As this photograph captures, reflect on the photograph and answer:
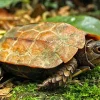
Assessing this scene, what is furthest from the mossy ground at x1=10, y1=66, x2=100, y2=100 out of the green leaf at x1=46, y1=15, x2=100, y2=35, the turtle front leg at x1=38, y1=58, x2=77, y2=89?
the green leaf at x1=46, y1=15, x2=100, y2=35

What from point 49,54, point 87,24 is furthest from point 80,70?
point 87,24

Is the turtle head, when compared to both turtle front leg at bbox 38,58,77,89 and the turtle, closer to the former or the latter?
the turtle

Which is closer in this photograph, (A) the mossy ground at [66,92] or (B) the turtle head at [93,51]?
(A) the mossy ground at [66,92]

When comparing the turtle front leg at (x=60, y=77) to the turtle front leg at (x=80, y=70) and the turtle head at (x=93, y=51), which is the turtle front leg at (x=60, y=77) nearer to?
the turtle front leg at (x=80, y=70)

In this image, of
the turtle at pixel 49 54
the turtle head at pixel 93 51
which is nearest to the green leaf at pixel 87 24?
the turtle at pixel 49 54

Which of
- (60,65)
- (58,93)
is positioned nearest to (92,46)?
(60,65)

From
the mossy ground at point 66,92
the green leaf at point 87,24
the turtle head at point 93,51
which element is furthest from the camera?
the green leaf at point 87,24

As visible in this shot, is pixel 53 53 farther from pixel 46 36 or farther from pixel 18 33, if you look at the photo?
pixel 18 33

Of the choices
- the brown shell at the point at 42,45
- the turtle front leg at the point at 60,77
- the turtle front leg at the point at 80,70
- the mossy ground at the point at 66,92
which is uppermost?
the brown shell at the point at 42,45

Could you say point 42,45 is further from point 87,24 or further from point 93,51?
point 87,24
